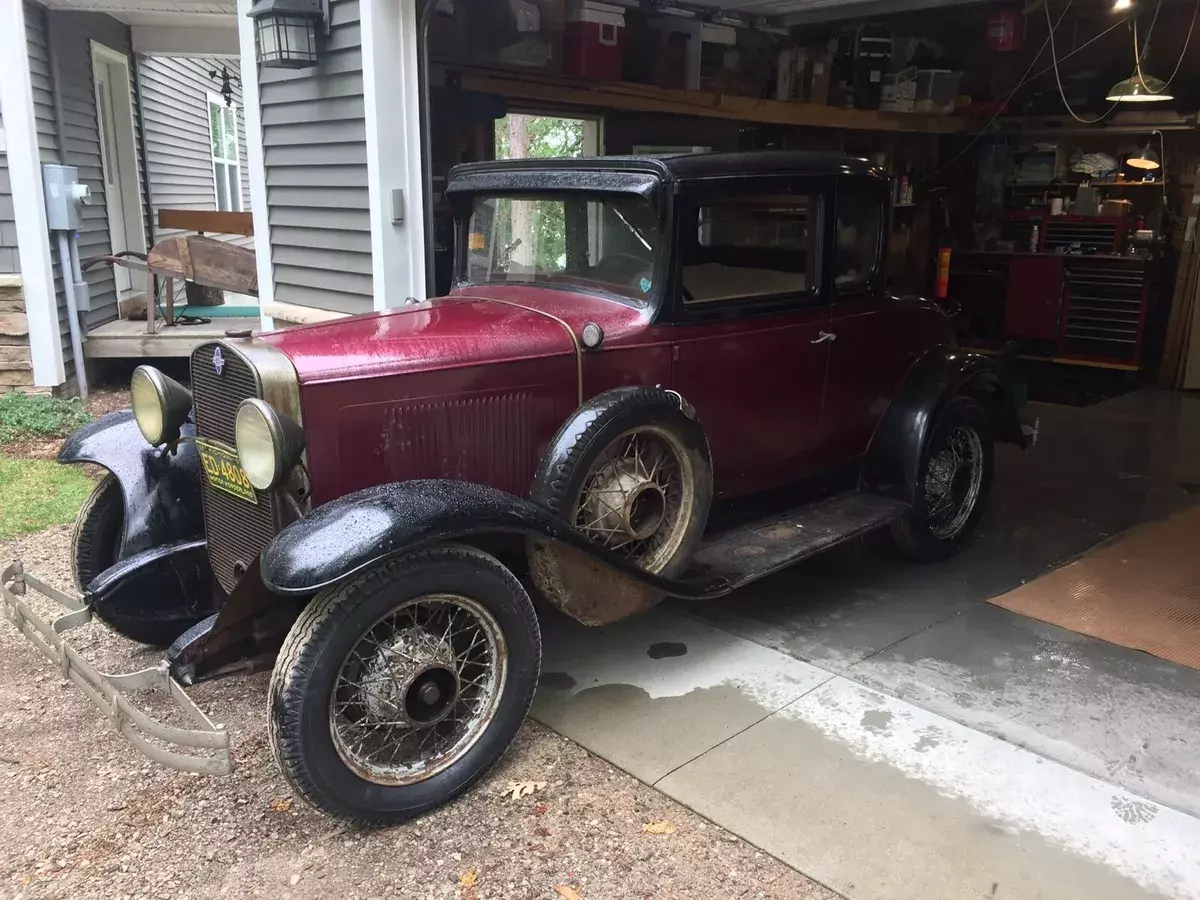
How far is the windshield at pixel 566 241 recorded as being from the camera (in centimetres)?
344

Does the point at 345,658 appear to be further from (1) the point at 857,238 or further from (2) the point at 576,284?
(1) the point at 857,238

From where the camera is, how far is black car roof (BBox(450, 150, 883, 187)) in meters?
3.35

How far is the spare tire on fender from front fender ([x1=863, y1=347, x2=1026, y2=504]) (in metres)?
1.28

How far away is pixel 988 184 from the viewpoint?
400 inches

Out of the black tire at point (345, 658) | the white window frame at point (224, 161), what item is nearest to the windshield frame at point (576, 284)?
the black tire at point (345, 658)

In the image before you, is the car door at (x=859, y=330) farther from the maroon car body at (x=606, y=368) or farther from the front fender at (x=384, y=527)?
the front fender at (x=384, y=527)

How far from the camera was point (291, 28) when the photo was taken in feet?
17.4

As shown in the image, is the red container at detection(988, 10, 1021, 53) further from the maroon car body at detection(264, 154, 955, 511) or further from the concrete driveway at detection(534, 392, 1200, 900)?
the concrete driveway at detection(534, 392, 1200, 900)

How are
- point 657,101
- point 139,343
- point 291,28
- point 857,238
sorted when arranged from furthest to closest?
point 139,343 → point 657,101 → point 291,28 → point 857,238

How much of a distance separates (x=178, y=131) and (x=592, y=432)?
10635 mm

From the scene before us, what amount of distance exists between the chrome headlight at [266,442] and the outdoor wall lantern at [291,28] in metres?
3.50

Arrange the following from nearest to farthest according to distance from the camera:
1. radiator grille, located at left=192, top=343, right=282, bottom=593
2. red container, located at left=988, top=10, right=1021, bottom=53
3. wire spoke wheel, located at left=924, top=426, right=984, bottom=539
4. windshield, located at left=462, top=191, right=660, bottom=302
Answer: radiator grille, located at left=192, top=343, right=282, bottom=593, windshield, located at left=462, top=191, right=660, bottom=302, wire spoke wheel, located at left=924, top=426, right=984, bottom=539, red container, located at left=988, top=10, right=1021, bottom=53

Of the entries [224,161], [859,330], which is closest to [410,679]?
[859,330]

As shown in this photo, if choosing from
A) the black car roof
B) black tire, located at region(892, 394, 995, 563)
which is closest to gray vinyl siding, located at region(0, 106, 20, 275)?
the black car roof
